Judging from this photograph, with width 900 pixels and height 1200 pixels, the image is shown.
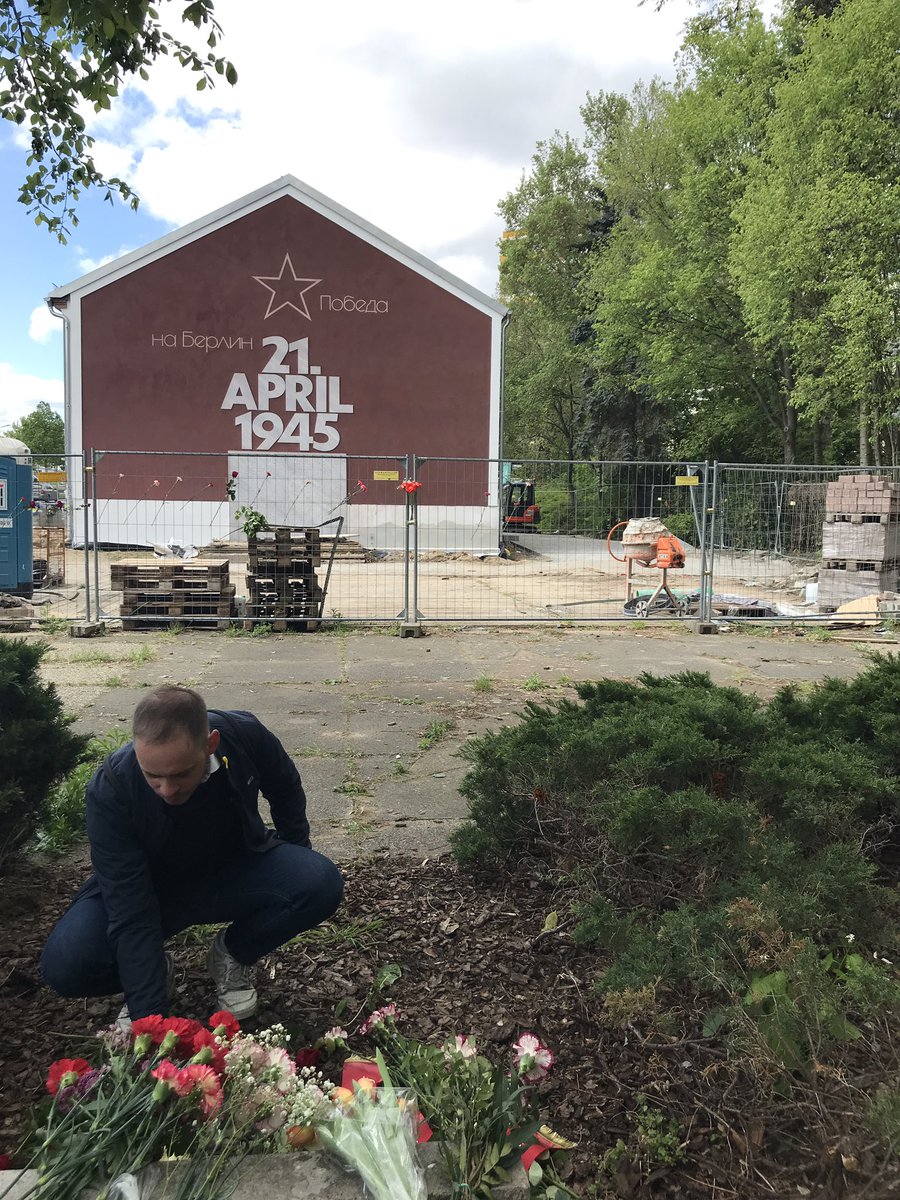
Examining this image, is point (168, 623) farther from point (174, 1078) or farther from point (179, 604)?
point (174, 1078)

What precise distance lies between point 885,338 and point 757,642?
13526 millimetres

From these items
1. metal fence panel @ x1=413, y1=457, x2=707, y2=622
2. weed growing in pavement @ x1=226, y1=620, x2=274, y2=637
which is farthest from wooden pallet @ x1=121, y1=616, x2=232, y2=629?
metal fence panel @ x1=413, y1=457, x2=707, y2=622

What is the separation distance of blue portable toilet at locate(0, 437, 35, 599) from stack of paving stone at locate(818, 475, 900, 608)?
1180cm

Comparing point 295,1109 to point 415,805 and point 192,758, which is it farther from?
point 415,805

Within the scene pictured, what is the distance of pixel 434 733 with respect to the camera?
600cm

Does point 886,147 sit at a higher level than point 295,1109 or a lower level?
higher

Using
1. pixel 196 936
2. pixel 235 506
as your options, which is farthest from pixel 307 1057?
pixel 235 506

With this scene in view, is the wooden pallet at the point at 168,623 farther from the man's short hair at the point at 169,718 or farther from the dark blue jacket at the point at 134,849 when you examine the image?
the man's short hair at the point at 169,718

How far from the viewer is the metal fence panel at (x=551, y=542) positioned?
12.5 m

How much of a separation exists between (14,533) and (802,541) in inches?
513

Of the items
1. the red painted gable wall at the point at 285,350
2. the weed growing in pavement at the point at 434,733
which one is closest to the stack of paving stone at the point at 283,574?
the weed growing in pavement at the point at 434,733

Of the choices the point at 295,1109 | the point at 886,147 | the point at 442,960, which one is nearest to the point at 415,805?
the point at 442,960

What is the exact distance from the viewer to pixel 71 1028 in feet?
8.35

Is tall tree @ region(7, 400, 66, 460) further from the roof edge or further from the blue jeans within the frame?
the blue jeans
